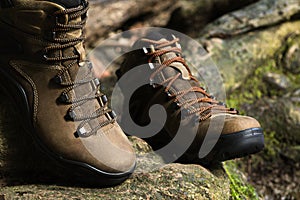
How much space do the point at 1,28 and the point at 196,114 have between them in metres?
0.80

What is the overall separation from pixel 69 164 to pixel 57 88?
10.3 inches

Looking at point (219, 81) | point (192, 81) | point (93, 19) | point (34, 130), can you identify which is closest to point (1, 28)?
point (34, 130)

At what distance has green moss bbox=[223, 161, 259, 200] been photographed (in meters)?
2.04

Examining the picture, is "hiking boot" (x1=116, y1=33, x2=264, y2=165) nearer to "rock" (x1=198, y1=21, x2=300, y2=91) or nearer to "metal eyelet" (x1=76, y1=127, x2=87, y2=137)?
"metal eyelet" (x1=76, y1=127, x2=87, y2=137)

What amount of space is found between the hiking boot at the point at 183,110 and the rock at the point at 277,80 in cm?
128

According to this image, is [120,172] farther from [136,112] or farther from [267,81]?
[267,81]

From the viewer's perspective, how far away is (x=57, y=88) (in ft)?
5.28

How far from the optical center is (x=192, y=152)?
1907mm

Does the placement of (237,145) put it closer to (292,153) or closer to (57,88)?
(57,88)

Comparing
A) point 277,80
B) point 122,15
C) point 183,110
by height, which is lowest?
point 277,80

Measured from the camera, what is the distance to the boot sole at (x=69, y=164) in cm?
158

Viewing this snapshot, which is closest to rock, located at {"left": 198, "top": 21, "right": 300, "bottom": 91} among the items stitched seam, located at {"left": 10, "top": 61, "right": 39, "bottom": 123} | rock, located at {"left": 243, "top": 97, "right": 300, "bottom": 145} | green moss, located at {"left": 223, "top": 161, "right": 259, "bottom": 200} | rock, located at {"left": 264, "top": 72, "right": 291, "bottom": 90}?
rock, located at {"left": 264, "top": 72, "right": 291, "bottom": 90}

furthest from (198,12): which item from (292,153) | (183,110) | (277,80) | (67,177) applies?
(67,177)

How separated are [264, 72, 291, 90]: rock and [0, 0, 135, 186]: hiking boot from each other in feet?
5.81
